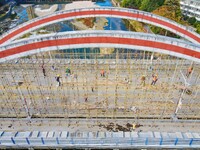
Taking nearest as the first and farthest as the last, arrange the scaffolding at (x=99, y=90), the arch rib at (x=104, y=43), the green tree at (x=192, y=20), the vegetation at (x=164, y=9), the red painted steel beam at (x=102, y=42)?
the arch rib at (x=104, y=43), the red painted steel beam at (x=102, y=42), the scaffolding at (x=99, y=90), the vegetation at (x=164, y=9), the green tree at (x=192, y=20)

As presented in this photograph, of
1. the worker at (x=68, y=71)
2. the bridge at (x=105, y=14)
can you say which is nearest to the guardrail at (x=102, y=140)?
the worker at (x=68, y=71)

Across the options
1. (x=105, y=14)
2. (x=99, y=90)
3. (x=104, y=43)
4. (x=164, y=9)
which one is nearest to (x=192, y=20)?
(x=164, y=9)

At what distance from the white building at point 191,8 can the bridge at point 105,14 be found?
2396cm

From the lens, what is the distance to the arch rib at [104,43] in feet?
54.3

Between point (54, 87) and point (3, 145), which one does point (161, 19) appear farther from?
point (3, 145)

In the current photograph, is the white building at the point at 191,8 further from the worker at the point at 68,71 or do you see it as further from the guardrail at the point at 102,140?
the guardrail at the point at 102,140

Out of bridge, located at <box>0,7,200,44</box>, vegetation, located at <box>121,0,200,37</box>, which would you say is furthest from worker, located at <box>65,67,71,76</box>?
vegetation, located at <box>121,0,200,37</box>

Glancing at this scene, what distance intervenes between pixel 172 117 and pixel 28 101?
13.8 metres

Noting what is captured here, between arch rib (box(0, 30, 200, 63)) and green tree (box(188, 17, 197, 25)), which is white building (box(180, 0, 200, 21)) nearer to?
green tree (box(188, 17, 197, 25))

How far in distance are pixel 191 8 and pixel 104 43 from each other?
1485 inches

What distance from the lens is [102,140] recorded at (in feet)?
48.0

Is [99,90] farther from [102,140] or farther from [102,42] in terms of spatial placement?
[102,140]

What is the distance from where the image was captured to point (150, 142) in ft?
47.9

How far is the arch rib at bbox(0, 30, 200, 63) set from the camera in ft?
54.3
